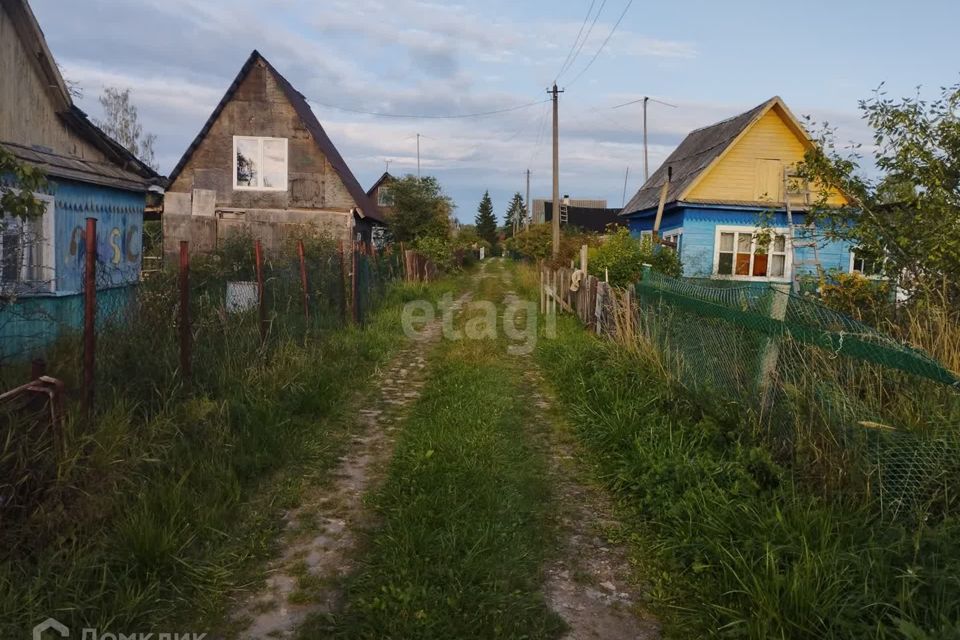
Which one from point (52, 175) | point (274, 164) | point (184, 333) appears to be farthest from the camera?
point (274, 164)

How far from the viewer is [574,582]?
11.1ft

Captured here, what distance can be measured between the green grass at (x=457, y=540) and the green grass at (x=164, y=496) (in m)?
0.62

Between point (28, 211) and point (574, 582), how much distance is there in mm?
3831

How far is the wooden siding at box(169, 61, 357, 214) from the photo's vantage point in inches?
791

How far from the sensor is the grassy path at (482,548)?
2951 mm

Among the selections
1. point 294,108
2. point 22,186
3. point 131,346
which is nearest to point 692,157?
point 294,108

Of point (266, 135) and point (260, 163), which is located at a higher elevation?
point (266, 135)

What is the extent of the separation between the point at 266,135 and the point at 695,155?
44.2 feet

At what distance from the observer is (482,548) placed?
3557 mm

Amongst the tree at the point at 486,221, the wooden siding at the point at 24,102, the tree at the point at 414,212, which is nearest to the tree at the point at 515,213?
the tree at the point at 486,221

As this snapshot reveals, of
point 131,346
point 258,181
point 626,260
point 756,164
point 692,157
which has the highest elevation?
point 692,157

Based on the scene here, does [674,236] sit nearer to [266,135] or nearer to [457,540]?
[266,135]

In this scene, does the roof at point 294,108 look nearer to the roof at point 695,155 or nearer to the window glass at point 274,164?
the window glass at point 274,164

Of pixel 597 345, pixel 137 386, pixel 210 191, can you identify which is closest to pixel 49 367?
pixel 137 386
